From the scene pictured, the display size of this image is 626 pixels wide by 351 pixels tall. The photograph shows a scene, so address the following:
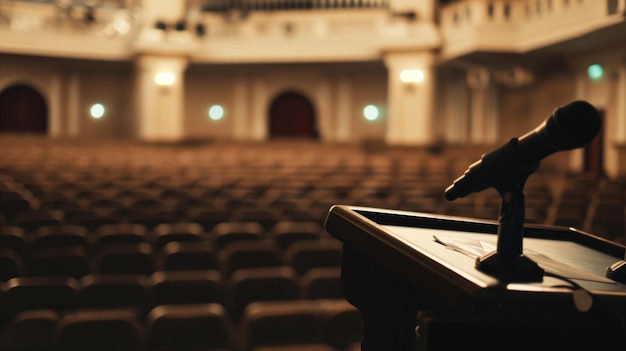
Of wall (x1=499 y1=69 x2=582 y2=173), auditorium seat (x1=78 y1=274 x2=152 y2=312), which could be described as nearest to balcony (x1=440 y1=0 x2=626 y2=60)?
wall (x1=499 y1=69 x2=582 y2=173)

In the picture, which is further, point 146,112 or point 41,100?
point 41,100

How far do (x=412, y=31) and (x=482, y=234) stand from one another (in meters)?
16.3

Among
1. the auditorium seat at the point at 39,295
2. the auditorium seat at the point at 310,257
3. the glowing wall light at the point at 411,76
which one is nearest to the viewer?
the auditorium seat at the point at 39,295

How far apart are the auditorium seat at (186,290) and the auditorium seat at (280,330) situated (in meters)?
0.67

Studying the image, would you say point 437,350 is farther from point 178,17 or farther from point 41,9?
point 41,9

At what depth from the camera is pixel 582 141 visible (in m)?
0.88

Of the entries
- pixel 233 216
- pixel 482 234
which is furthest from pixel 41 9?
pixel 482 234

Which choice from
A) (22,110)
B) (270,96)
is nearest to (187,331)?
(270,96)

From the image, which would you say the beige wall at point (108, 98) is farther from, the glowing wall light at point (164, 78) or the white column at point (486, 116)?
the white column at point (486, 116)

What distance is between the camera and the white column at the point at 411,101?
55.9ft

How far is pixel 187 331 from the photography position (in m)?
3.19

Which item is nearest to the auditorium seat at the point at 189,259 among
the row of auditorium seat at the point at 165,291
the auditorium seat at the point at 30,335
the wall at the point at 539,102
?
the row of auditorium seat at the point at 165,291

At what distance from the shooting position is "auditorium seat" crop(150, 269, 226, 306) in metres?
3.93

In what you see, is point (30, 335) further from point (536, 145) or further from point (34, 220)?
point (34, 220)
